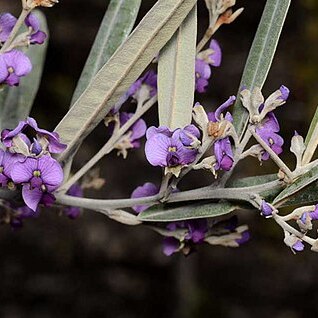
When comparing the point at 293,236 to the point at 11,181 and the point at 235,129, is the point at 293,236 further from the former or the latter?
the point at 11,181

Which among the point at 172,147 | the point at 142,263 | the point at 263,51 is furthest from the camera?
the point at 142,263

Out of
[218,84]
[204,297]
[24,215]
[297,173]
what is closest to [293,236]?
[297,173]

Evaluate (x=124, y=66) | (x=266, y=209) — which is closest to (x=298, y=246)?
(x=266, y=209)

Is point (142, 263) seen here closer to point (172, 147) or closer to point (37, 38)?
point (37, 38)

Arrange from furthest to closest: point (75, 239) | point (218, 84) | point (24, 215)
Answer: point (218, 84), point (75, 239), point (24, 215)

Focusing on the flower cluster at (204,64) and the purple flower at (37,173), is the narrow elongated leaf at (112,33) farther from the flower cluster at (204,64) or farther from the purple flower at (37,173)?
the purple flower at (37,173)

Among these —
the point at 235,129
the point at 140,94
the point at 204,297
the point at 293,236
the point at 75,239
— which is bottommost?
the point at 293,236
